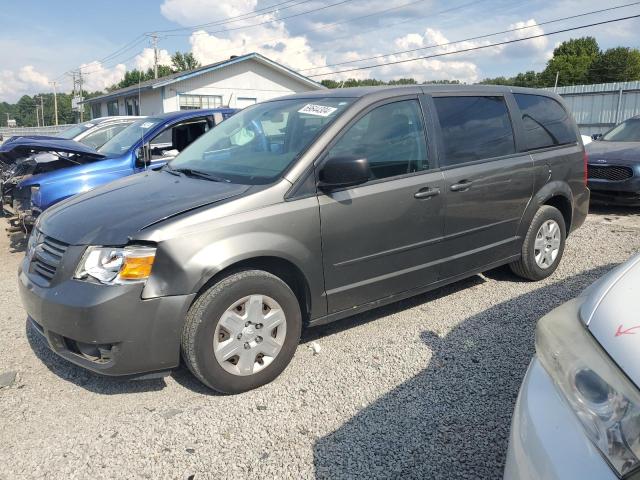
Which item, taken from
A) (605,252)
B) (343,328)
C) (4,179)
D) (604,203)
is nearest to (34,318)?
(343,328)

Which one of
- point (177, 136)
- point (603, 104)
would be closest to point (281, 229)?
point (177, 136)

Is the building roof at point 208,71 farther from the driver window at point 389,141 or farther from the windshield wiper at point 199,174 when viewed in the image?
the driver window at point 389,141

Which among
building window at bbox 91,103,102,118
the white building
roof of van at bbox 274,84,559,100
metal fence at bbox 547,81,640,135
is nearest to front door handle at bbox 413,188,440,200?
roof of van at bbox 274,84,559,100

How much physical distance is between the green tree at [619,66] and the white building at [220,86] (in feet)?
123

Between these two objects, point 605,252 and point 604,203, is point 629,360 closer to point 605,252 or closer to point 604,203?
point 605,252

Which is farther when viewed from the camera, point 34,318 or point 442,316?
point 442,316

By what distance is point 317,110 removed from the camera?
376 centimetres

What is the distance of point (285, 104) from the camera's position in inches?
164

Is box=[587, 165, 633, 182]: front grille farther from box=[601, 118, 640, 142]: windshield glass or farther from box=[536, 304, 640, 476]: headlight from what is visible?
box=[536, 304, 640, 476]: headlight

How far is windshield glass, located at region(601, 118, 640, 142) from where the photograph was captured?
946 cm

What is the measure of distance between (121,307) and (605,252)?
5.52 metres

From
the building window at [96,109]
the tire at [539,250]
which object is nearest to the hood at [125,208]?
the tire at [539,250]

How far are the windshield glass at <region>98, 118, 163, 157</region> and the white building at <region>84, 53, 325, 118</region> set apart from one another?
57.1 feet

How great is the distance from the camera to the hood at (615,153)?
8234mm
